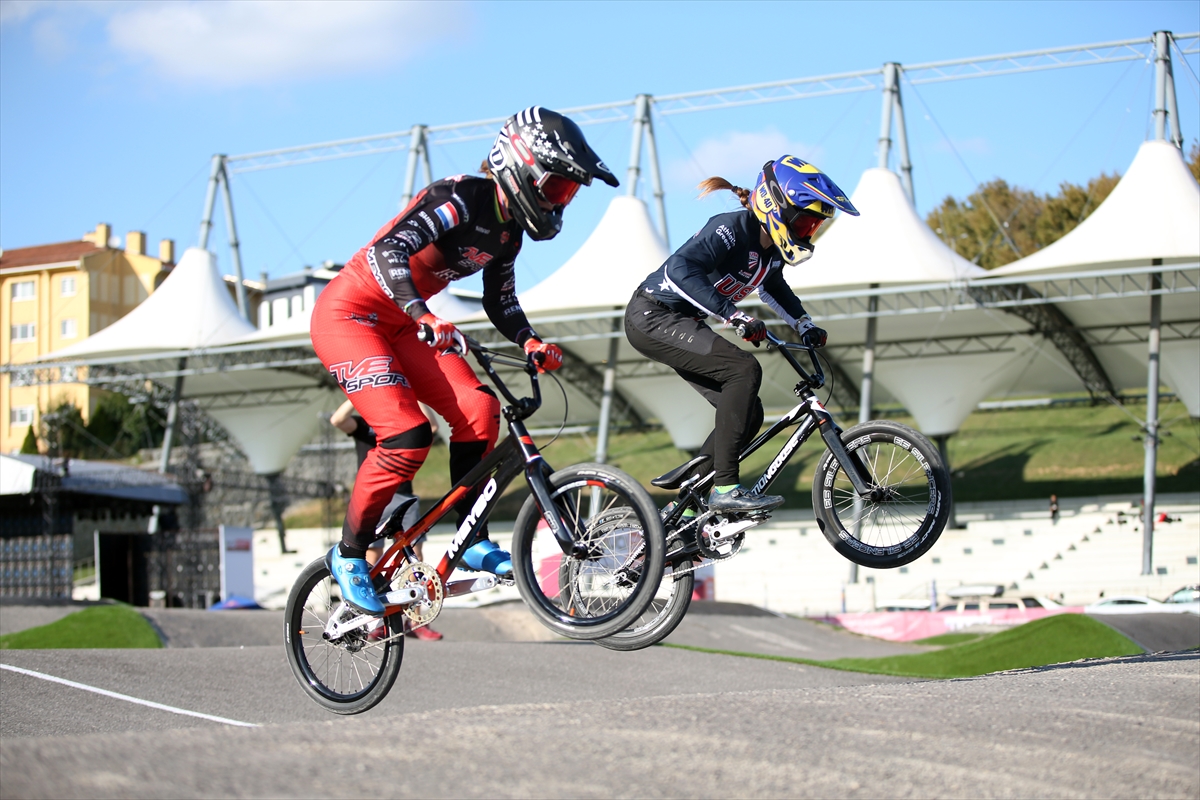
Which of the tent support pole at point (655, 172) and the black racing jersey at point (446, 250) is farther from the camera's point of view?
the tent support pole at point (655, 172)

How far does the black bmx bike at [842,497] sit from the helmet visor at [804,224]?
0.74 metres

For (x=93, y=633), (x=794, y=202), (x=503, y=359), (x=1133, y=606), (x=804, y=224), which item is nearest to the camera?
(x=503, y=359)

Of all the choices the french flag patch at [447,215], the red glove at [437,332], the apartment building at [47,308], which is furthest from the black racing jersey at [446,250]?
the apartment building at [47,308]

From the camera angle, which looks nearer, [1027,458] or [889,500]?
[889,500]

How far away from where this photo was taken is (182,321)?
150ft

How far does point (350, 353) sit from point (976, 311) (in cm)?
3663

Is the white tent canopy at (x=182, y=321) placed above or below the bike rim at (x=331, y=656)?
above

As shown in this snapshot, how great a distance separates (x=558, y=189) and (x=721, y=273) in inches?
63.6

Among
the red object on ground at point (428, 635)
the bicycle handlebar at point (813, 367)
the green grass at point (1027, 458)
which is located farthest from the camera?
the green grass at point (1027, 458)

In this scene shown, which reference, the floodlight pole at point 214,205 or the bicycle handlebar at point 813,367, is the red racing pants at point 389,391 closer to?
the bicycle handlebar at point 813,367

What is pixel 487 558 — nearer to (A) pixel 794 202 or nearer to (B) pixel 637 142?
(A) pixel 794 202

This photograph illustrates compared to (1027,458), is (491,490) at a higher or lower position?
higher

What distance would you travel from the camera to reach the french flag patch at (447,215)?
616 centimetres

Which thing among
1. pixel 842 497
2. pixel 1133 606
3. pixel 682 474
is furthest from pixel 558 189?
pixel 1133 606
